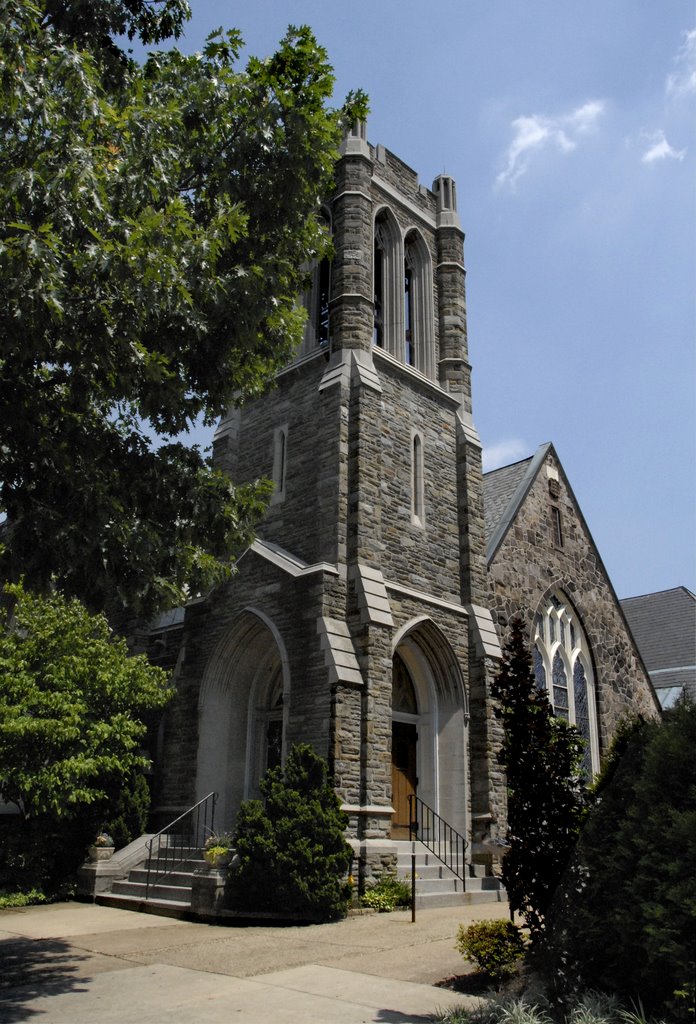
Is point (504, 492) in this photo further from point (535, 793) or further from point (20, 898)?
point (535, 793)

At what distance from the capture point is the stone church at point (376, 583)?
49.7ft

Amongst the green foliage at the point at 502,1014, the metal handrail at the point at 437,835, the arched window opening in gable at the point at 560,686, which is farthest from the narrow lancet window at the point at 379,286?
the green foliage at the point at 502,1014

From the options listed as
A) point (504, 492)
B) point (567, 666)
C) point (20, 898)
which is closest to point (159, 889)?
point (20, 898)

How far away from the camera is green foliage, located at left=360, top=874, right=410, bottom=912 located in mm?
13078

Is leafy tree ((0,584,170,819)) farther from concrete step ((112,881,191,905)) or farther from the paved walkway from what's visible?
the paved walkway

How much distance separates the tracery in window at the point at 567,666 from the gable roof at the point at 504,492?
2.17 meters

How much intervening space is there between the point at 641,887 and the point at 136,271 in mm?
6117

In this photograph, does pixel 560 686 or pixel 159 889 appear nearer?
pixel 159 889

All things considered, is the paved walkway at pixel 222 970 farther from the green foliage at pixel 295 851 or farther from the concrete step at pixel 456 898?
the concrete step at pixel 456 898

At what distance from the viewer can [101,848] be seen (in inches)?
585

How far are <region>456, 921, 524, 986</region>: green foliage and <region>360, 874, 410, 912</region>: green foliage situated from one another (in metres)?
5.55

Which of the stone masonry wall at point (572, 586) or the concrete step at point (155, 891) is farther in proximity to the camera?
the stone masonry wall at point (572, 586)

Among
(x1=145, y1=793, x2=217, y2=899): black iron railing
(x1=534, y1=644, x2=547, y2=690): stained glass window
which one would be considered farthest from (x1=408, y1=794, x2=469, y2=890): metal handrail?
(x1=534, y1=644, x2=547, y2=690): stained glass window

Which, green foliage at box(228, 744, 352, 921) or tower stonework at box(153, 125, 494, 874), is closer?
green foliage at box(228, 744, 352, 921)
